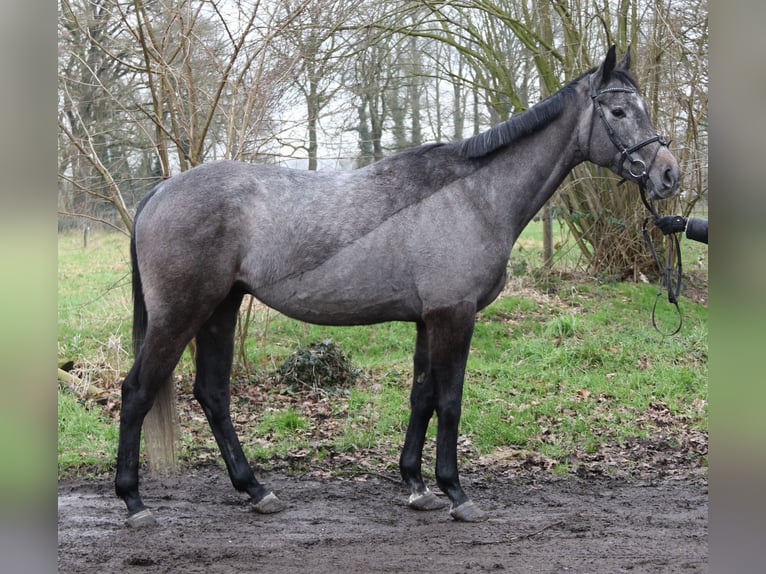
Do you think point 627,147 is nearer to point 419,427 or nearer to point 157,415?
point 419,427

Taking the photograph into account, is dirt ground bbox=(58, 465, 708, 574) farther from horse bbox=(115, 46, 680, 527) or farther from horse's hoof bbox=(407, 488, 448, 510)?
horse bbox=(115, 46, 680, 527)

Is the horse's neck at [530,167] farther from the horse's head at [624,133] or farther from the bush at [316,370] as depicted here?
the bush at [316,370]

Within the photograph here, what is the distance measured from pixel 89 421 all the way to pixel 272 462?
1.66 metres

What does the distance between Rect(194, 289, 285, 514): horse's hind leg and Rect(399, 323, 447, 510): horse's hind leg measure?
2.63ft

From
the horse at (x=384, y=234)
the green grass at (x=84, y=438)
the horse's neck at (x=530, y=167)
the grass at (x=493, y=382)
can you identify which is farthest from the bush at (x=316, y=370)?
the horse's neck at (x=530, y=167)

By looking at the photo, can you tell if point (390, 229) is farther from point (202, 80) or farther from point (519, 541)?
point (202, 80)

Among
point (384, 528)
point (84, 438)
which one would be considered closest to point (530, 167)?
point (384, 528)

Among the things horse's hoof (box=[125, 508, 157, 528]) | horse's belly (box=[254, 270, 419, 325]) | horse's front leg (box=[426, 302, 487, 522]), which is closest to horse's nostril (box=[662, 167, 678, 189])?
horse's front leg (box=[426, 302, 487, 522])

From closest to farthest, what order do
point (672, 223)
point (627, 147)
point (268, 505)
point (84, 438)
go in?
point (672, 223) < point (627, 147) < point (268, 505) < point (84, 438)

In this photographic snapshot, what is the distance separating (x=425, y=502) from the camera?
4.39m

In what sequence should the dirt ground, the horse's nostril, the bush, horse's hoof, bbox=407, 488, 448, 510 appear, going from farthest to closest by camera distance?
the bush, horse's hoof, bbox=407, 488, 448, 510, the horse's nostril, the dirt ground

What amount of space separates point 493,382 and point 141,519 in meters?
3.87

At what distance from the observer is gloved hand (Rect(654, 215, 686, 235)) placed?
363 centimetres
